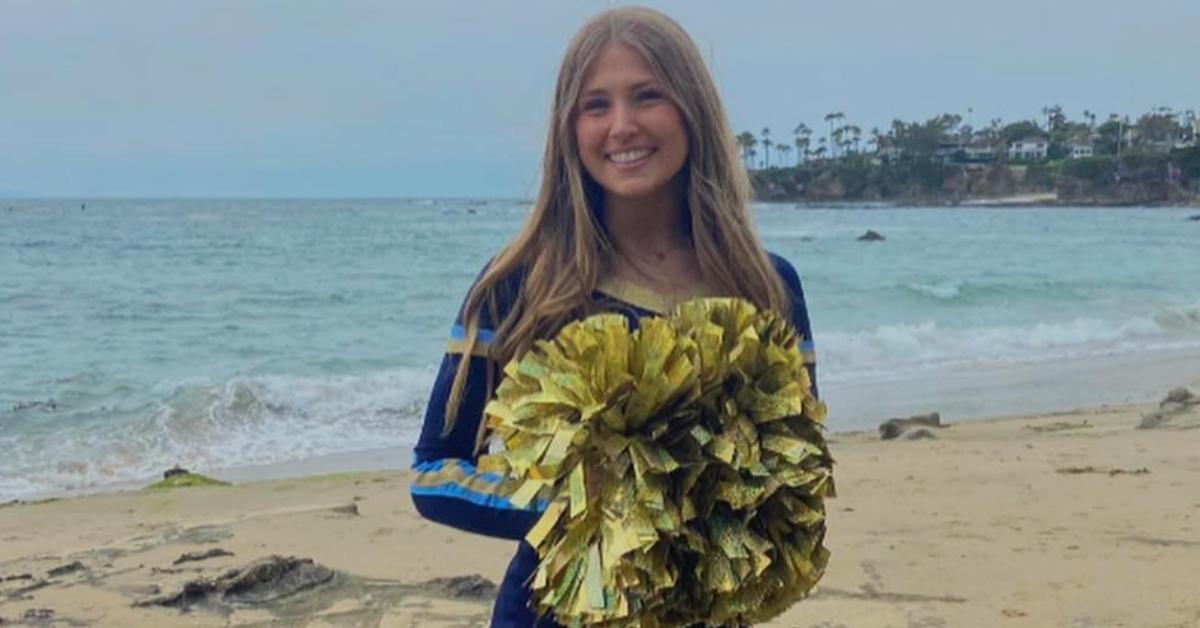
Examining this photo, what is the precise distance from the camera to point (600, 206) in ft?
6.78

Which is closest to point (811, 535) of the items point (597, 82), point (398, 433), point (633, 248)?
point (633, 248)

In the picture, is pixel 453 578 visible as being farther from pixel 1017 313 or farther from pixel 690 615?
pixel 1017 313

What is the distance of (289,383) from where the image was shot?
13.7 metres

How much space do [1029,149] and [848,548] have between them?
129545mm

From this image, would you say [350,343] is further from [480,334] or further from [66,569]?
[480,334]

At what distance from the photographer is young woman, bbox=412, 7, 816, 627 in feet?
6.25

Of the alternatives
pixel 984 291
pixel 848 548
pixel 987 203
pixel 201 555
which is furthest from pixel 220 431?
pixel 987 203

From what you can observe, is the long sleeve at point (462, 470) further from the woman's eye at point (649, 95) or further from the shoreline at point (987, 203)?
the shoreline at point (987, 203)

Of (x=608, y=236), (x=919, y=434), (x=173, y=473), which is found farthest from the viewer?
(x=919, y=434)

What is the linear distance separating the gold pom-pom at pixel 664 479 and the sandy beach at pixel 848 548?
3158 millimetres

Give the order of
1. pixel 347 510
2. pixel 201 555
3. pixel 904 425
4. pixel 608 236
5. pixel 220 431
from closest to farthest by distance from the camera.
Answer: pixel 608 236 → pixel 201 555 → pixel 347 510 → pixel 904 425 → pixel 220 431

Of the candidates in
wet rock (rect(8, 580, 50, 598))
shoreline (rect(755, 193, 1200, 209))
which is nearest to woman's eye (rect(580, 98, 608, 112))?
wet rock (rect(8, 580, 50, 598))

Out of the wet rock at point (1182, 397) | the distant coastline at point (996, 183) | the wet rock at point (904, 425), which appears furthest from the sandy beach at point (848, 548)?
the distant coastline at point (996, 183)

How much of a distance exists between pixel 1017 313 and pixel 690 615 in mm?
22114
